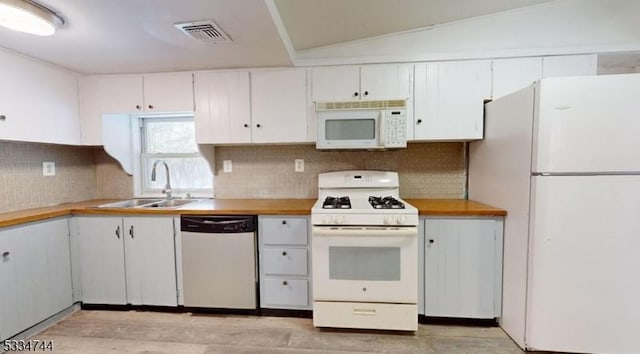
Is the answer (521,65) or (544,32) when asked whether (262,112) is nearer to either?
(521,65)

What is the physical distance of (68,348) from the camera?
185cm

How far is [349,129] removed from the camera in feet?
7.45

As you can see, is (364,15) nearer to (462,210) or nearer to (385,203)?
(385,203)

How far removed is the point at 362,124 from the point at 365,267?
1.12 m

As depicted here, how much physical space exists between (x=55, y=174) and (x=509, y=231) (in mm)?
3860

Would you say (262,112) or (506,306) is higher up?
(262,112)

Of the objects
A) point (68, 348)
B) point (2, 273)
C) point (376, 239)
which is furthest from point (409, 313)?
point (2, 273)

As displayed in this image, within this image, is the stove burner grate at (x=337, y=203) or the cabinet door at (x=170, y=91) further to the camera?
the cabinet door at (x=170, y=91)

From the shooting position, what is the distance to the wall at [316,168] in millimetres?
2607

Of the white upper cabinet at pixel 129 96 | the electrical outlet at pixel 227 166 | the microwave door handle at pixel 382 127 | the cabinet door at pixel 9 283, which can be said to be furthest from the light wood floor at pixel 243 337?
the white upper cabinet at pixel 129 96

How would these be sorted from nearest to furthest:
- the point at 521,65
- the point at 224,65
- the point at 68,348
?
1. the point at 68,348
2. the point at 521,65
3. the point at 224,65

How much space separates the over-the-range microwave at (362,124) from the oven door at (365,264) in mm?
730

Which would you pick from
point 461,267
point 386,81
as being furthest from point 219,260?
point 386,81

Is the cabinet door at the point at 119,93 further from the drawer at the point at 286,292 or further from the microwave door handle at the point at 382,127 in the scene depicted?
the microwave door handle at the point at 382,127
